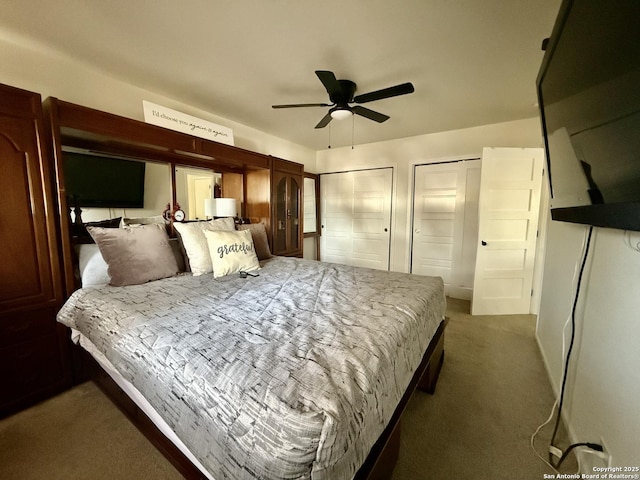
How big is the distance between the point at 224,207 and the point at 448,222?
3.20 meters

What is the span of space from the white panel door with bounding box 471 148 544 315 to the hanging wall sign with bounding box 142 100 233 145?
3.04 m

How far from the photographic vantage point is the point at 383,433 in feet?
3.26

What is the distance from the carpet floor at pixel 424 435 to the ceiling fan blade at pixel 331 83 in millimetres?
2301

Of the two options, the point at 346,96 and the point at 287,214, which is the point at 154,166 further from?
the point at 346,96

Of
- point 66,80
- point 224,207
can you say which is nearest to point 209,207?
point 224,207

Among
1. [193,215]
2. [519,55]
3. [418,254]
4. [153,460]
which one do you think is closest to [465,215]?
[418,254]

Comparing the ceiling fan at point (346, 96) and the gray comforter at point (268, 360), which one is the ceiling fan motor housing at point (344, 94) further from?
the gray comforter at point (268, 360)

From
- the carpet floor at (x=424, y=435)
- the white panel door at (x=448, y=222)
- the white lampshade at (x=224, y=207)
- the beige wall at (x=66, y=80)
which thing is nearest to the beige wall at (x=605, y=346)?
the carpet floor at (x=424, y=435)

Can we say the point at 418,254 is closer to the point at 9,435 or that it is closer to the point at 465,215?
the point at 465,215

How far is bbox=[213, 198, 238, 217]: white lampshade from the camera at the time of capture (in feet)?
9.99

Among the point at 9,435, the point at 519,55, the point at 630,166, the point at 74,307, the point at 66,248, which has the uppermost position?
the point at 519,55

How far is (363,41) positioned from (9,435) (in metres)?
3.23

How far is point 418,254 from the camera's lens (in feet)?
13.2

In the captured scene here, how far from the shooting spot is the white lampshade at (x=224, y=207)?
3045 millimetres
